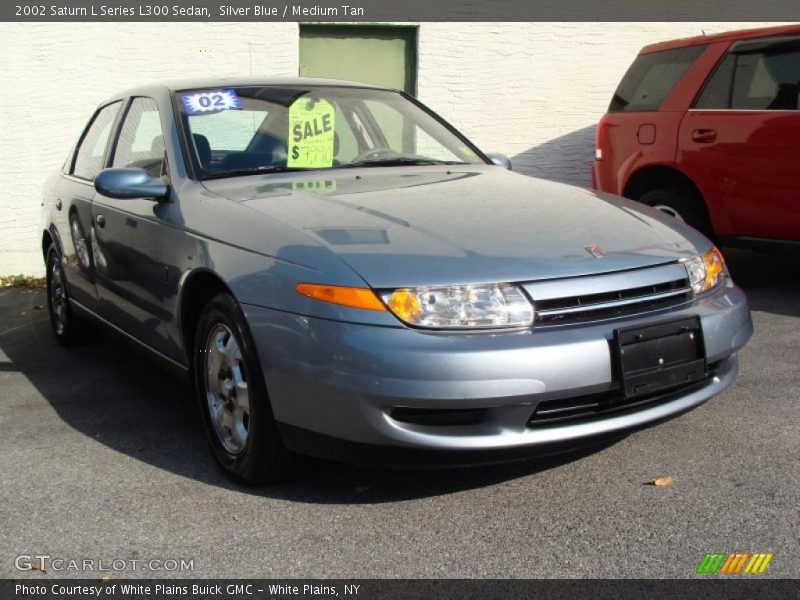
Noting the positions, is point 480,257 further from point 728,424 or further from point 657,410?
point 728,424

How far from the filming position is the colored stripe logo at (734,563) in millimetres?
2897

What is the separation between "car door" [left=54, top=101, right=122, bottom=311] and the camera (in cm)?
511

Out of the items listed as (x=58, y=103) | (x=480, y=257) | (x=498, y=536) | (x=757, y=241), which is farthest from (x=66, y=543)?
(x=58, y=103)

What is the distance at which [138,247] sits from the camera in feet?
14.2

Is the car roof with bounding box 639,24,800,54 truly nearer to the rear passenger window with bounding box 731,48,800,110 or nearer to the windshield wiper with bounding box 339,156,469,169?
the rear passenger window with bounding box 731,48,800,110

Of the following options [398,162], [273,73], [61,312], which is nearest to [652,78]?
[273,73]

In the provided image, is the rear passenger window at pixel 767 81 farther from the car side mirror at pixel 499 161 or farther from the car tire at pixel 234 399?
the car tire at pixel 234 399

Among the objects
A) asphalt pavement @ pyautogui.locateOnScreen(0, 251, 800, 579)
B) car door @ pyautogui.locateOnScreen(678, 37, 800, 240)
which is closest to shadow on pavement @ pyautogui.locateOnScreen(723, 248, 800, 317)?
car door @ pyautogui.locateOnScreen(678, 37, 800, 240)

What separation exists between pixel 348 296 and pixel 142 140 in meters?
2.14

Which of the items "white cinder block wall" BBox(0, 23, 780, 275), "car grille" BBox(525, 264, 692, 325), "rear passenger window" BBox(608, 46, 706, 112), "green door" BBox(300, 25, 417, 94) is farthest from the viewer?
"green door" BBox(300, 25, 417, 94)

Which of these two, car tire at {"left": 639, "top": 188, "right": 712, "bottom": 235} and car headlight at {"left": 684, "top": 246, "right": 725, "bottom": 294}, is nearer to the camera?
car headlight at {"left": 684, "top": 246, "right": 725, "bottom": 294}

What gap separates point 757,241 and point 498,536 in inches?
160

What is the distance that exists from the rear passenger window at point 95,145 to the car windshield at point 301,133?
95 centimetres

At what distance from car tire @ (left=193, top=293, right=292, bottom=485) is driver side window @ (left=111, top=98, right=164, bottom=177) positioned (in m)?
1.06
